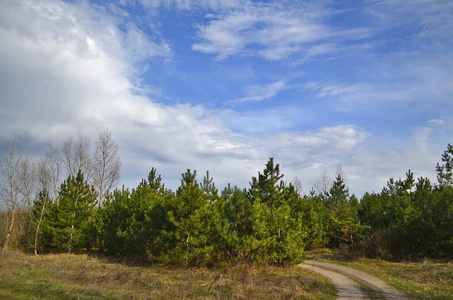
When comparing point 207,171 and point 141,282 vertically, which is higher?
point 207,171

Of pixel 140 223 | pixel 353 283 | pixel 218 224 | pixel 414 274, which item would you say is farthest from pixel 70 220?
pixel 414 274

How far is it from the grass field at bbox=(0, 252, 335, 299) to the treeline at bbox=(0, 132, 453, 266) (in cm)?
151

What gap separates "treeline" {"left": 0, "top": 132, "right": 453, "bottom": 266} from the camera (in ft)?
62.4

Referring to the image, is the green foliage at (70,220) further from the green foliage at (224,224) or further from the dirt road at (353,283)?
the dirt road at (353,283)

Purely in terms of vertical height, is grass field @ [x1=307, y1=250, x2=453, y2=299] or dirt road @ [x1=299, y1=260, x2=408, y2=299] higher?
grass field @ [x1=307, y1=250, x2=453, y2=299]

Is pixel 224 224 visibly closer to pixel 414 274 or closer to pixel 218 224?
pixel 218 224

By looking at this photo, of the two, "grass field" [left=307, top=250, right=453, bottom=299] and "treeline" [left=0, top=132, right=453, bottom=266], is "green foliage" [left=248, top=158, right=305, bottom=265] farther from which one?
"grass field" [left=307, top=250, right=453, bottom=299]

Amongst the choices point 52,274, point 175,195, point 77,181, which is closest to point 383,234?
point 175,195

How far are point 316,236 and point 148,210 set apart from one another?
1923 centimetres

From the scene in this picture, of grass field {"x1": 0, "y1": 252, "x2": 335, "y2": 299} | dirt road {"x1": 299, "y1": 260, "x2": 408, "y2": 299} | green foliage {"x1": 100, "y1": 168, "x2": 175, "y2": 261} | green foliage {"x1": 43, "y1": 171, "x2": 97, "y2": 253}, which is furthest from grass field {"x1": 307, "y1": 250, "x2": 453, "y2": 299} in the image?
green foliage {"x1": 43, "y1": 171, "x2": 97, "y2": 253}

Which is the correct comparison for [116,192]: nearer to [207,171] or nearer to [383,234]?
[207,171]

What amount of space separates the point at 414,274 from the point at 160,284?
1504cm

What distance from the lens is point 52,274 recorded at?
1686 centimetres

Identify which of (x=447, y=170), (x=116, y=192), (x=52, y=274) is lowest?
(x=52, y=274)
